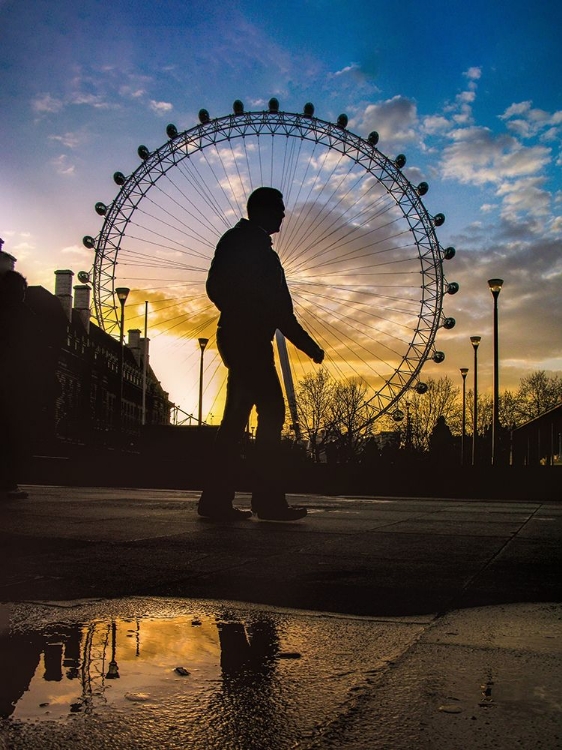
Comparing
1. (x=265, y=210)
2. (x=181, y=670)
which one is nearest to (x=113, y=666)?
(x=181, y=670)

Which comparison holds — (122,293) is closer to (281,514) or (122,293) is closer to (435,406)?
(281,514)

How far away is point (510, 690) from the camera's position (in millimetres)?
1341

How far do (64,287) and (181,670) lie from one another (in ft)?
202

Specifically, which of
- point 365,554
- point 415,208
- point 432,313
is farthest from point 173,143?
point 365,554

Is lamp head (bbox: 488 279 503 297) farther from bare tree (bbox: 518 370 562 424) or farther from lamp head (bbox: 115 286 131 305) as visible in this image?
bare tree (bbox: 518 370 562 424)

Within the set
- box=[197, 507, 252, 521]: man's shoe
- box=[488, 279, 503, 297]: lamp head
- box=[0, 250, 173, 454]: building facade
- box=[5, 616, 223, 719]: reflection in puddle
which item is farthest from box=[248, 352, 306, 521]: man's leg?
box=[0, 250, 173, 454]: building facade

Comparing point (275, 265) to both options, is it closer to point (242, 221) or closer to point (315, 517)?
point (242, 221)

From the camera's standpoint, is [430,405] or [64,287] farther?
[430,405]

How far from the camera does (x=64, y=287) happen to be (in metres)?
60.2

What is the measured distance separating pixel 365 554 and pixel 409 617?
48.8 inches

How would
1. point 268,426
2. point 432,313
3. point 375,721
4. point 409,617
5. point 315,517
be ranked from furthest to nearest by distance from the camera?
point 432,313 < point 315,517 < point 268,426 < point 409,617 < point 375,721

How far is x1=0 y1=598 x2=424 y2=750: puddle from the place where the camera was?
1.15 m

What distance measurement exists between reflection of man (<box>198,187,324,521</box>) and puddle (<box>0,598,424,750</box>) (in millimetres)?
2770

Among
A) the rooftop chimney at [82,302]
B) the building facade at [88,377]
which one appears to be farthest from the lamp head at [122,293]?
the rooftop chimney at [82,302]
